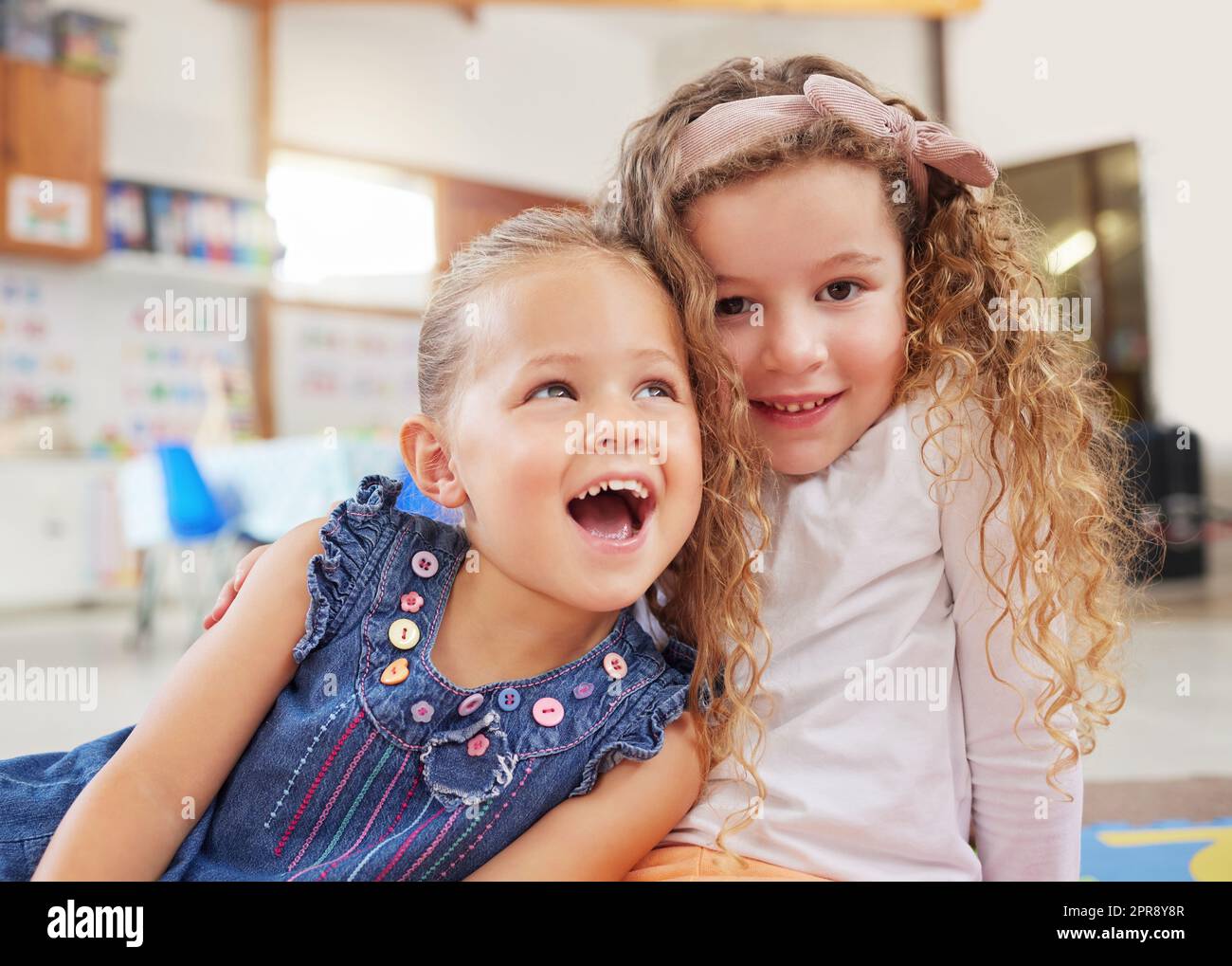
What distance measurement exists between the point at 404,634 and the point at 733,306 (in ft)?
1.32

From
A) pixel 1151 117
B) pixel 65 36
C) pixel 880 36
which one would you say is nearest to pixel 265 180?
pixel 65 36

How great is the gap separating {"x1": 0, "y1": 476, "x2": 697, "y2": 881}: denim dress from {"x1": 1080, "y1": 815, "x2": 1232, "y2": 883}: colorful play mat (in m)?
0.71

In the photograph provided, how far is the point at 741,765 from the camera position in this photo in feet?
2.92

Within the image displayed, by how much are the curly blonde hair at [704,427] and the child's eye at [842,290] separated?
0.38 ft

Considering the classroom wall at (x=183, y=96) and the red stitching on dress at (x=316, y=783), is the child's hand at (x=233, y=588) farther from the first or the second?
the classroom wall at (x=183, y=96)

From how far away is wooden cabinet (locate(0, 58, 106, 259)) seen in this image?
5074mm

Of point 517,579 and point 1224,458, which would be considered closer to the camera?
point 517,579

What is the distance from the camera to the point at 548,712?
85cm

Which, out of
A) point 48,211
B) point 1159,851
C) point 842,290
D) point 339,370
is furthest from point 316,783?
point 339,370

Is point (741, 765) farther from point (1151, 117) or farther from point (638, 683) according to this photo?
point (1151, 117)

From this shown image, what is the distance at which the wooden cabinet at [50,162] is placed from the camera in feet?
16.6

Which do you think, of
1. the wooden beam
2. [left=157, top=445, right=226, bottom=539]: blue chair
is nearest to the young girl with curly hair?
[left=157, top=445, right=226, bottom=539]: blue chair

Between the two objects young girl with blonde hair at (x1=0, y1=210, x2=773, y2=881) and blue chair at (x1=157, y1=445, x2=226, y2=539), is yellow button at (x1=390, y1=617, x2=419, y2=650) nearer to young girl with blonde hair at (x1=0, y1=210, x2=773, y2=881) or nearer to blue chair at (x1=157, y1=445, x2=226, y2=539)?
young girl with blonde hair at (x1=0, y1=210, x2=773, y2=881)
